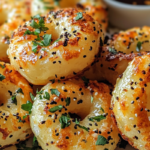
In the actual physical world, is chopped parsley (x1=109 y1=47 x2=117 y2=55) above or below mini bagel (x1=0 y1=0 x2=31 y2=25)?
below

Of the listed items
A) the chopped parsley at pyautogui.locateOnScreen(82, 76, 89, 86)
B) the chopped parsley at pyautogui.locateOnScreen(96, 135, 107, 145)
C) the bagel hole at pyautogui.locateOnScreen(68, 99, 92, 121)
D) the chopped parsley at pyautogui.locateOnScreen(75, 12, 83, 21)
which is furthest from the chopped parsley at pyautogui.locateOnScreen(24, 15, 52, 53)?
the chopped parsley at pyautogui.locateOnScreen(96, 135, 107, 145)

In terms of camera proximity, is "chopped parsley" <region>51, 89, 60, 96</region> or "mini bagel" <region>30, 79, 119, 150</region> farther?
"chopped parsley" <region>51, 89, 60, 96</region>

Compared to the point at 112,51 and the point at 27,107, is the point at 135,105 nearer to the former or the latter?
the point at 112,51

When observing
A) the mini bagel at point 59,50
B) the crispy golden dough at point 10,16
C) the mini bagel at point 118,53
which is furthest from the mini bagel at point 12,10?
the mini bagel at point 118,53

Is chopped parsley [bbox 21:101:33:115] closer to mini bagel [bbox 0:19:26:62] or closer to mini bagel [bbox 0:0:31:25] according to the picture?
mini bagel [bbox 0:19:26:62]

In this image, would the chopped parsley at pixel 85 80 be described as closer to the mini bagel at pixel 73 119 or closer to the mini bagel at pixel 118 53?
the mini bagel at pixel 73 119

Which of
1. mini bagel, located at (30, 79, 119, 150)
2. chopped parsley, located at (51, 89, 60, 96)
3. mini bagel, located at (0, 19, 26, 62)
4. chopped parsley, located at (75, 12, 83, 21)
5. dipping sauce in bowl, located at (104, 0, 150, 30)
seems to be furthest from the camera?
dipping sauce in bowl, located at (104, 0, 150, 30)

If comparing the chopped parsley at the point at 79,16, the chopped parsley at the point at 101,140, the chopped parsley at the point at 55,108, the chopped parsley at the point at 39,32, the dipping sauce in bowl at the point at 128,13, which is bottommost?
the chopped parsley at the point at 101,140
